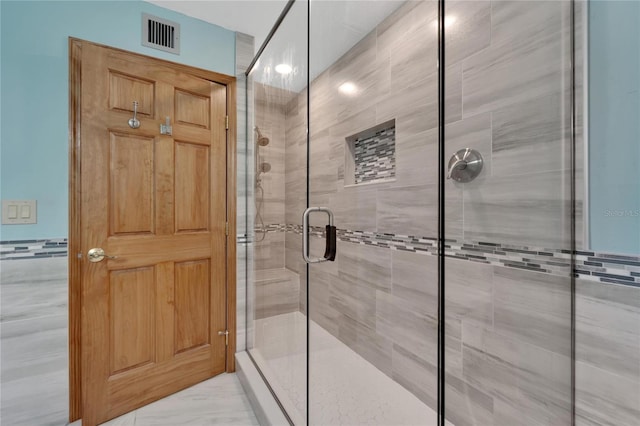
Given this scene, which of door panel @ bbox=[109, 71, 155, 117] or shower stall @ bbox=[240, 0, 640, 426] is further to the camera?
door panel @ bbox=[109, 71, 155, 117]

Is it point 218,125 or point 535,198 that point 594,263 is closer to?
point 535,198

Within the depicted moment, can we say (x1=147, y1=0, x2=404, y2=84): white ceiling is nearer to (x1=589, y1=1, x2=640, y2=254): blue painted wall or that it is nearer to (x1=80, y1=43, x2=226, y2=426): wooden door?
(x1=80, y1=43, x2=226, y2=426): wooden door

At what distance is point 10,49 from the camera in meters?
1.40

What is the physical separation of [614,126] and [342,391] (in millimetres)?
1395

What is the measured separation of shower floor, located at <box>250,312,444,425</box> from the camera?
130cm

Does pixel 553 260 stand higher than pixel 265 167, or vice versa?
pixel 265 167

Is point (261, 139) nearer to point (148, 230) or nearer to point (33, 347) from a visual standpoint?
point (148, 230)

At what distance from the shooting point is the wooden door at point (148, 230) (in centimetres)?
156

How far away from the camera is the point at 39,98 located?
4.78ft

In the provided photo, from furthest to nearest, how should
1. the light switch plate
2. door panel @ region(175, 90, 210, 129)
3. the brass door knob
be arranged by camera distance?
door panel @ region(175, 90, 210, 129), the brass door knob, the light switch plate

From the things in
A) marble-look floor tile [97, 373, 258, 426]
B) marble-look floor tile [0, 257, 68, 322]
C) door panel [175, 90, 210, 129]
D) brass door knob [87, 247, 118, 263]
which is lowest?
marble-look floor tile [97, 373, 258, 426]

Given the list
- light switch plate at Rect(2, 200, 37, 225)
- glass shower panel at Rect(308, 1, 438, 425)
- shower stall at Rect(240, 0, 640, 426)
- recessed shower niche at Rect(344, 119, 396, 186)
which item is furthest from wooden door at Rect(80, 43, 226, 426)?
recessed shower niche at Rect(344, 119, 396, 186)

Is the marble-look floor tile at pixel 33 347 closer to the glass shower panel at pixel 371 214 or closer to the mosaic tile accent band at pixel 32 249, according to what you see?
the mosaic tile accent band at pixel 32 249

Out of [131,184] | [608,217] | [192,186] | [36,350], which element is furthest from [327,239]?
[36,350]
